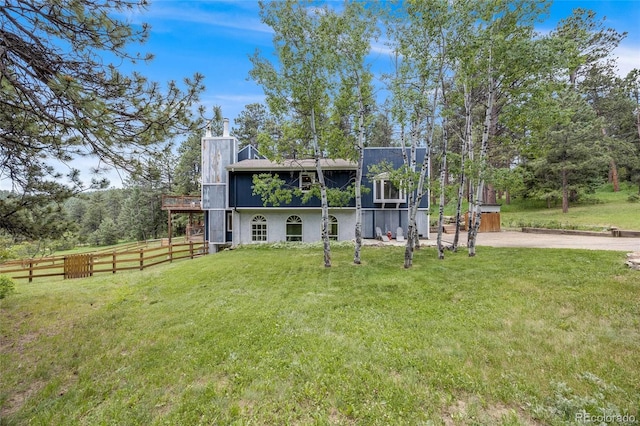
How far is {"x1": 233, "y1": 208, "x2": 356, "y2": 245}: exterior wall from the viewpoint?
15.1 metres

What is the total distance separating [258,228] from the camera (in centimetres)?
1551

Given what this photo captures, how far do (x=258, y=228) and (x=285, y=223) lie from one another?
5.32ft

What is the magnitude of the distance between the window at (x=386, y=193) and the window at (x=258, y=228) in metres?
6.49

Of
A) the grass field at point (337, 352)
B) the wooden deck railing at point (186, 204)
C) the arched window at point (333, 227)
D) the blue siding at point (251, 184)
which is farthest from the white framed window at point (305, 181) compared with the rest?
the grass field at point (337, 352)

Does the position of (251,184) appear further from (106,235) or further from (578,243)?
(106,235)

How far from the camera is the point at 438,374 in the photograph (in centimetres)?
303

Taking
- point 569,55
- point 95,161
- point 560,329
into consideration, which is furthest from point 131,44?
point 569,55

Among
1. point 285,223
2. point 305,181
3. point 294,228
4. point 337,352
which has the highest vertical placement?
point 305,181

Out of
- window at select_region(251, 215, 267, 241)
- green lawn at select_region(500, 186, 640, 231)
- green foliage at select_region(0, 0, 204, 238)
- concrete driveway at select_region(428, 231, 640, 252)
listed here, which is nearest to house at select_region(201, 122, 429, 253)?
window at select_region(251, 215, 267, 241)

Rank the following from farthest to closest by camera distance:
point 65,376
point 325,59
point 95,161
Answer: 1. point 325,59
2. point 95,161
3. point 65,376

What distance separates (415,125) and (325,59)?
360cm

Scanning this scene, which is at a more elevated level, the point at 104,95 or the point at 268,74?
the point at 268,74

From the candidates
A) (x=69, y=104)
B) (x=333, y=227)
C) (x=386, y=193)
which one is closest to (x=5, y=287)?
(x=69, y=104)

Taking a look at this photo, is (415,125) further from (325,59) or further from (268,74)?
(268,74)
